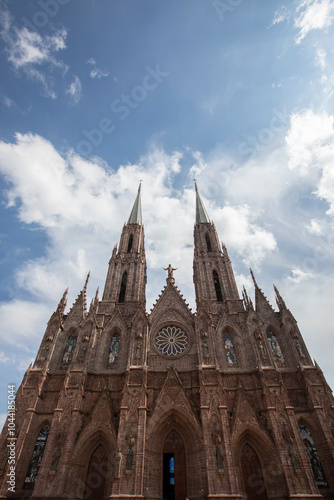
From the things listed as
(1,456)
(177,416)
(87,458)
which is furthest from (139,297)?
(1,456)

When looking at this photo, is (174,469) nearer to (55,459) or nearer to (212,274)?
(55,459)

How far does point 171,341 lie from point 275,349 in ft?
30.2

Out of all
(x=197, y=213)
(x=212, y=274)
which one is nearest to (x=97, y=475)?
(x=212, y=274)

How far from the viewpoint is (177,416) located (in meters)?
19.8

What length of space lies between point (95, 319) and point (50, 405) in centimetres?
747

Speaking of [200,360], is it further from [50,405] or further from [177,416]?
[50,405]

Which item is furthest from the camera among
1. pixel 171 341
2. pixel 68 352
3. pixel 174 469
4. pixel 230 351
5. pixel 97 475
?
pixel 171 341

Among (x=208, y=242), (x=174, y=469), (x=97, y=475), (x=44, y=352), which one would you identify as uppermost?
(x=208, y=242)

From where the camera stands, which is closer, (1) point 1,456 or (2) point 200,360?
(1) point 1,456

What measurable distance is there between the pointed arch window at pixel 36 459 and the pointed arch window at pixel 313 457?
1814cm

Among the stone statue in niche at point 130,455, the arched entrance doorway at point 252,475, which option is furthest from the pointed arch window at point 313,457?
the stone statue in niche at point 130,455

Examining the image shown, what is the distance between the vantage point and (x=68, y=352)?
2402cm

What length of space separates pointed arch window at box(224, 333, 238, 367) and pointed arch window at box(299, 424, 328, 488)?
6229mm

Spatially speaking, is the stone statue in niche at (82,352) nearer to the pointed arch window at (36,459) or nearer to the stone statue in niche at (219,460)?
the pointed arch window at (36,459)
